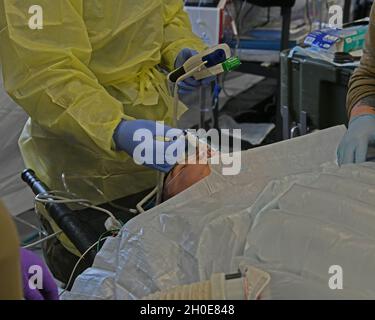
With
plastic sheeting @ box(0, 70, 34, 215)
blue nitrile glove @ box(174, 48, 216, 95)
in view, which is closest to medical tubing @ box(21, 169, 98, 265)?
blue nitrile glove @ box(174, 48, 216, 95)

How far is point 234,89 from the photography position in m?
4.21

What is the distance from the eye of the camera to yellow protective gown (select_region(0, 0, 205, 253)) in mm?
1276

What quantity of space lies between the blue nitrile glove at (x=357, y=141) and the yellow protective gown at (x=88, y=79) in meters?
0.45

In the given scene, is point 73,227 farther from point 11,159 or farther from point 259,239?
point 11,159

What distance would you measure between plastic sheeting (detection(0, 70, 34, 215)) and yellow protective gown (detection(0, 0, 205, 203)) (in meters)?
0.93

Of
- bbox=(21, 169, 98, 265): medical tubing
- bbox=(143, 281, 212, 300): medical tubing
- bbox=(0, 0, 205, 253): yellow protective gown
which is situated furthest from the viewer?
bbox=(0, 0, 205, 253): yellow protective gown

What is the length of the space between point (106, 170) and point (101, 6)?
1.23ft

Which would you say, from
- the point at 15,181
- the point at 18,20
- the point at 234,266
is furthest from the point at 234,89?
the point at 234,266

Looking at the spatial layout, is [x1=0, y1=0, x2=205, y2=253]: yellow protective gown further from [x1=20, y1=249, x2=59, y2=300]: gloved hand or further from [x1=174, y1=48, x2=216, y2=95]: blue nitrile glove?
[x1=20, y1=249, x2=59, y2=300]: gloved hand

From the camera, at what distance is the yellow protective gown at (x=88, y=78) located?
1.28 m

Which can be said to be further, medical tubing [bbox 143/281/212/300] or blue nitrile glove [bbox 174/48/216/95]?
blue nitrile glove [bbox 174/48/216/95]

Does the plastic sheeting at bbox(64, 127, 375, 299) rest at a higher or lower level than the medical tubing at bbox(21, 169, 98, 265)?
higher

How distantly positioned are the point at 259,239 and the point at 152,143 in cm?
34

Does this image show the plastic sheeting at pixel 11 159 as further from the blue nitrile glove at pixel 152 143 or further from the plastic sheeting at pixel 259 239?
the plastic sheeting at pixel 259 239
